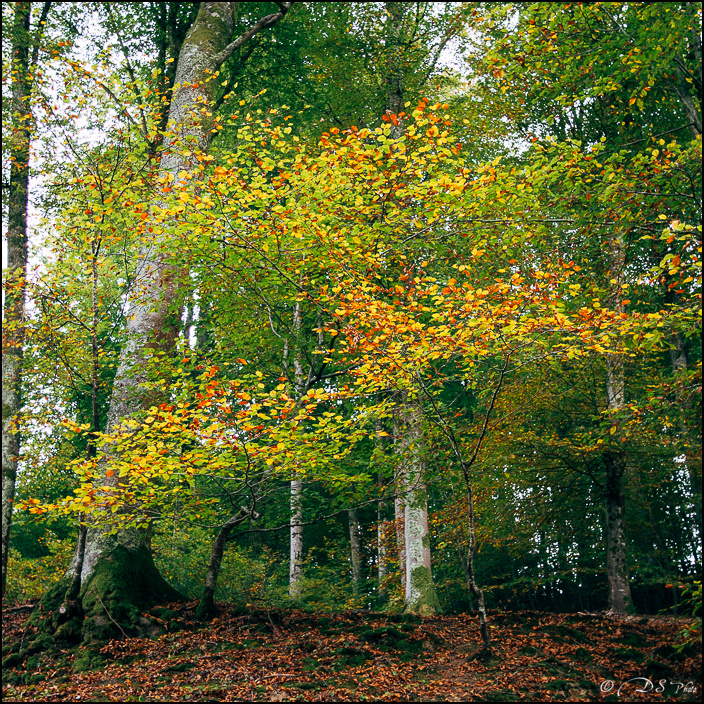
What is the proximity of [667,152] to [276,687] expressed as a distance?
706 cm

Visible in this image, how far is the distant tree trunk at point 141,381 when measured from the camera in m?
6.45

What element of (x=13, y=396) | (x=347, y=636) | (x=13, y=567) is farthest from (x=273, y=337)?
(x=13, y=567)

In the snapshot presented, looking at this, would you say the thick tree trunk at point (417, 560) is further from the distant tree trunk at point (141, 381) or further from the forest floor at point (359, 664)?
the distant tree trunk at point (141, 381)

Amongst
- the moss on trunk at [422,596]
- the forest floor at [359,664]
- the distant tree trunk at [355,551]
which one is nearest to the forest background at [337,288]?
the moss on trunk at [422,596]

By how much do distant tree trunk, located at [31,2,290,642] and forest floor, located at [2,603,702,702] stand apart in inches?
16.4

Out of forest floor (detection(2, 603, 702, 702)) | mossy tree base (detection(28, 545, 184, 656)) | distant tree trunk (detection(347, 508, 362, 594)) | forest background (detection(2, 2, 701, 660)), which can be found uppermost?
forest background (detection(2, 2, 701, 660))

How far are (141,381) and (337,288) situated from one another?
3.61 meters

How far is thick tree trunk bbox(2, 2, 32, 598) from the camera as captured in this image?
29.3 feet

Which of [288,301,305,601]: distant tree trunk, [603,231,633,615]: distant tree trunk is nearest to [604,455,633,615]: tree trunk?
[603,231,633,615]: distant tree trunk

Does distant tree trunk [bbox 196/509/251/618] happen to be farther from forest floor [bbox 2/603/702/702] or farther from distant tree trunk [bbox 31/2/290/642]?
distant tree trunk [bbox 31/2/290/642]

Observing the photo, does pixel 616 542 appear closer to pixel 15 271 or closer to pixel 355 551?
pixel 355 551

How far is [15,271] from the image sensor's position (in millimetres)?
9234

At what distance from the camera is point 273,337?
862cm

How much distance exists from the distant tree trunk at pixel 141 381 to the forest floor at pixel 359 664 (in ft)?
1.37
